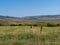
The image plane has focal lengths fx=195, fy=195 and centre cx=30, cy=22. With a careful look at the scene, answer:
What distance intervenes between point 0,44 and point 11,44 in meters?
0.74

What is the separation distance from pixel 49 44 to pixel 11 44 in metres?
2.12

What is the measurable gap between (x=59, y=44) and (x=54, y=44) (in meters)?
0.28

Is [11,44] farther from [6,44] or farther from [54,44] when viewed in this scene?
[54,44]

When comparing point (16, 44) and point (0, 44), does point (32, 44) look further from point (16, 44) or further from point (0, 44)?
point (0, 44)

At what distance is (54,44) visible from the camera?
36.1ft

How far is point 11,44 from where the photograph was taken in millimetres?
10898

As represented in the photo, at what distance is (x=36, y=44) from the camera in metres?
10.5

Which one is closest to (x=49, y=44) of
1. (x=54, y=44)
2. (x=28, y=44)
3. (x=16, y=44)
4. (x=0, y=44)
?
(x=54, y=44)

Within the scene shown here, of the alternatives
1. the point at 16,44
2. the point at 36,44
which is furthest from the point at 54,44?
the point at 16,44

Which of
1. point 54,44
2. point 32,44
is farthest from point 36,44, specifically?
point 54,44

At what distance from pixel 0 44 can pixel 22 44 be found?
4.31 ft

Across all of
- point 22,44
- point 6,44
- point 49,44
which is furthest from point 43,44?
point 6,44

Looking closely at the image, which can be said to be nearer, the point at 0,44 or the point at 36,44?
the point at 36,44

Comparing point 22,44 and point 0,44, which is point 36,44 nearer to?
point 22,44
